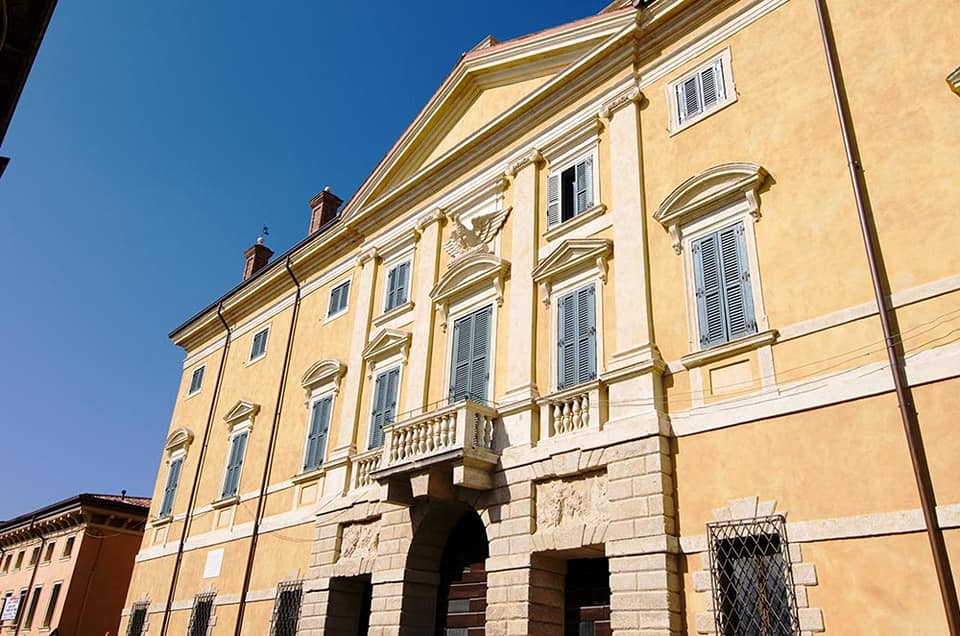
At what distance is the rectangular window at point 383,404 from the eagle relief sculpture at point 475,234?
110 inches

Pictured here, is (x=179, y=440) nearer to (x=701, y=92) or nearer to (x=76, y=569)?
(x=76, y=569)

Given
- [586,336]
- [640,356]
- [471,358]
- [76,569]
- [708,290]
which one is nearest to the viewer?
[708,290]

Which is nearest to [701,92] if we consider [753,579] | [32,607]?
[753,579]

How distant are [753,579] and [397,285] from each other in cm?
1052

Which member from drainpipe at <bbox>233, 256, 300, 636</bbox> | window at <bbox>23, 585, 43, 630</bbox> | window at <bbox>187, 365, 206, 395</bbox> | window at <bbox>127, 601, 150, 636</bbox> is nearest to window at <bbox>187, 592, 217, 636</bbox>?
drainpipe at <bbox>233, 256, 300, 636</bbox>

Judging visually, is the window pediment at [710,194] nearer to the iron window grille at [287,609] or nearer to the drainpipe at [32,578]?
the iron window grille at [287,609]

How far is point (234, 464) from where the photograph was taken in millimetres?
20141

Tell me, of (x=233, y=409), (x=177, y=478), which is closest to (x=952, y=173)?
(x=233, y=409)

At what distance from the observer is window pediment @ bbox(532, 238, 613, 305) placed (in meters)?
12.3

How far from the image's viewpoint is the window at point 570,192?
13.4 meters

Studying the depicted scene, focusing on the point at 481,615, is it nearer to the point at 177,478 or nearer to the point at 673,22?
the point at 673,22

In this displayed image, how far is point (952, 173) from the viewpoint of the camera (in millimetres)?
8844

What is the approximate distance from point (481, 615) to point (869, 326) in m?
7.46

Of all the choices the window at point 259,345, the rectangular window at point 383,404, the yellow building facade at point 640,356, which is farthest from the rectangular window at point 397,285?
the window at point 259,345
